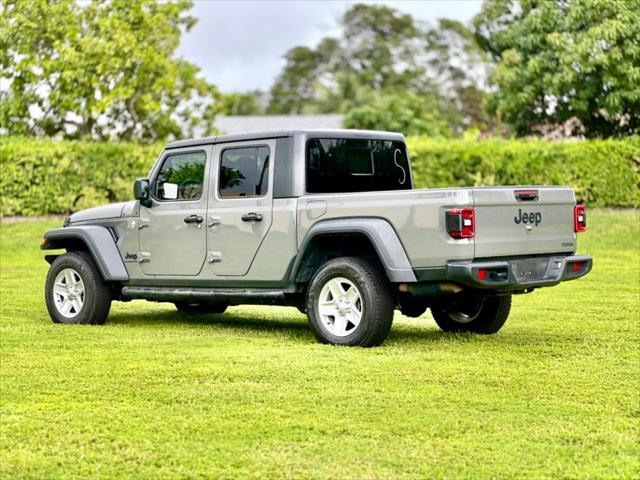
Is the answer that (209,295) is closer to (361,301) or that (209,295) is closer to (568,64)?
(361,301)

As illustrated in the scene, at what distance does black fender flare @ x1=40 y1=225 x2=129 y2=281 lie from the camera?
11.3 metres

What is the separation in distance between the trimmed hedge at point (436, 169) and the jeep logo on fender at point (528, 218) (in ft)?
50.8

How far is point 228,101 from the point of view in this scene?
3619 cm

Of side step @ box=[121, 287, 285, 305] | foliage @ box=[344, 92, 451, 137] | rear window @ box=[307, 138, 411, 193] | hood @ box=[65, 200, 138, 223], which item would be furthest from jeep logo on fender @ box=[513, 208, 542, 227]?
foliage @ box=[344, 92, 451, 137]

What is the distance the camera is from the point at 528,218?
9445mm

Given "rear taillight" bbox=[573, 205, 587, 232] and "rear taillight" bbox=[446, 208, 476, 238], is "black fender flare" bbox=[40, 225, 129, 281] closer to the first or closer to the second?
"rear taillight" bbox=[446, 208, 476, 238]

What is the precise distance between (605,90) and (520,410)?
23786mm

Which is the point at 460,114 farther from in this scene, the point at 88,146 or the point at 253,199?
the point at 253,199

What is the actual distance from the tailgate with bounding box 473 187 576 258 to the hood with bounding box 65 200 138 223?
12.8ft

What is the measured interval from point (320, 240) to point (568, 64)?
2082cm

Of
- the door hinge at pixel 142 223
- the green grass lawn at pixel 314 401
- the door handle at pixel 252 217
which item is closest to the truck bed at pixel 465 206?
the door handle at pixel 252 217

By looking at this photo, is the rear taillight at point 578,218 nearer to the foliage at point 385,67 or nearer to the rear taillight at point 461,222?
the rear taillight at point 461,222

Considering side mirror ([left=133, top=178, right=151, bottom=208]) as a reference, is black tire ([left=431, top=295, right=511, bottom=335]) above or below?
below

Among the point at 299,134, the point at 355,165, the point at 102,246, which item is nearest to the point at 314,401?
the point at 299,134
